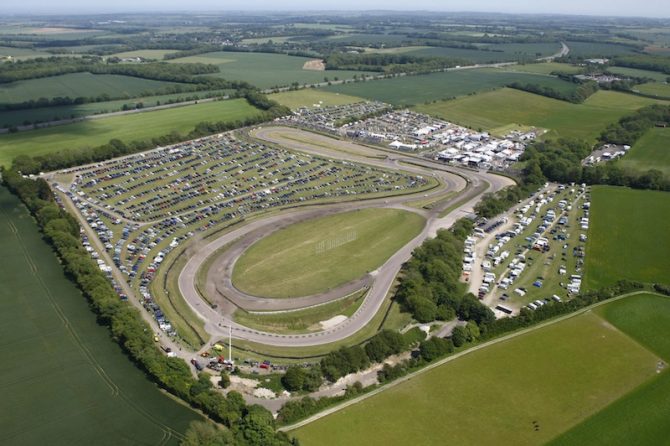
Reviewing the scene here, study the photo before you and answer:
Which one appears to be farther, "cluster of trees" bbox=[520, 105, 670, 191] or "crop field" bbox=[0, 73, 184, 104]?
"crop field" bbox=[0, 73, 184, 104]

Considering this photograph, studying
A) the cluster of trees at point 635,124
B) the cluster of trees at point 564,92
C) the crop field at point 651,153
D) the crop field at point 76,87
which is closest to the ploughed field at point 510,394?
the crop field at point 651,153

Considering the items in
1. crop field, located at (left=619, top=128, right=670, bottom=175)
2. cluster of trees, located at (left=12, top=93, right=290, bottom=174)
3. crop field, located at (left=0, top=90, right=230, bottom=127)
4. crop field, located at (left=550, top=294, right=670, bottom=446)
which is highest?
crop field, located at (left=0, top=90, right=230, bottom=127)

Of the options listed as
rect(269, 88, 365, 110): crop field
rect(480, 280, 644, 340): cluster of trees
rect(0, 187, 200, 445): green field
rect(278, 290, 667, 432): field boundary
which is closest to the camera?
rect(0, 187, 200, 445): green field

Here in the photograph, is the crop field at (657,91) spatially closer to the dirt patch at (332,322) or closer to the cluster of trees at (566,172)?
the cluster of trees at (566,172)

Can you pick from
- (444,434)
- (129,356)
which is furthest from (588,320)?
(129,356)

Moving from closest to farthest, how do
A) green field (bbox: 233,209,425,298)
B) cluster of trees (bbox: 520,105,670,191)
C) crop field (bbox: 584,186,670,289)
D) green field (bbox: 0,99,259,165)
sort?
1. green field (bbox: 233,209,425,298)
2. crop field (bbox: 584,186,670,289)
3. cluster of trees (bbox: 520,105,670,191)
4. green field (bbox: 0,99,259,165)

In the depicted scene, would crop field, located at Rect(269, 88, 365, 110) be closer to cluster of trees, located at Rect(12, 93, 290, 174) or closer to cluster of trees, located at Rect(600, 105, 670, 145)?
cluster of trees, located at Rect(12, 93, 290, 174)

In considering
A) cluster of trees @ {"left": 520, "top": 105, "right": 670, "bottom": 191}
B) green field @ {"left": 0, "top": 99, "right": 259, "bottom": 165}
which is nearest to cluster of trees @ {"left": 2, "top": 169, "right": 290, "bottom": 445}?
green field @ {"left": 0, "top": 99, "right": 259, "bottom": 165}
